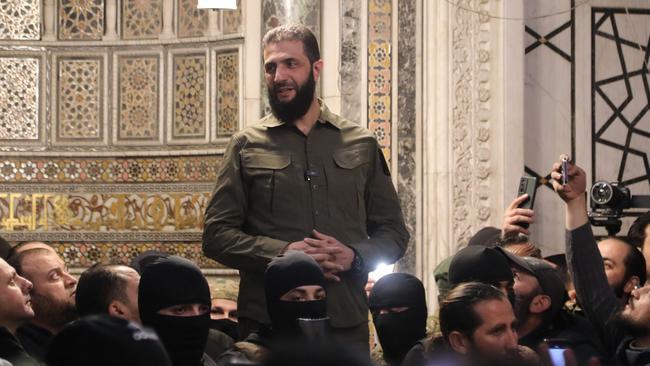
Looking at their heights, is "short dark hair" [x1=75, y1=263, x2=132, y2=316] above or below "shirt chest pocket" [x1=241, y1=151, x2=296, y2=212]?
below

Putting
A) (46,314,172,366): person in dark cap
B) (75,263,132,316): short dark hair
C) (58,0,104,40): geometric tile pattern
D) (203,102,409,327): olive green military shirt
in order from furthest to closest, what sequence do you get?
(58,0,104,40): geometric tile pattern, (75,263,132,316): short dark hair, (203,102,409,327): olive green military shirt, (46,314,172,366): person in dark cap

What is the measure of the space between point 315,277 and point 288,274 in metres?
0.12

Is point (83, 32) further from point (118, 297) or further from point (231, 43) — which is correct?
point (118, 297)

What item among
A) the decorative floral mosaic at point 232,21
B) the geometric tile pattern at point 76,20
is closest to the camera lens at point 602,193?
the decorative floral mosaic at point 232,21

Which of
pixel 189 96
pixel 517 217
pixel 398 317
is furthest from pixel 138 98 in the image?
pixel 398 317

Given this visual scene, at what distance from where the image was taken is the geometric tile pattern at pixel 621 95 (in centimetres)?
1048

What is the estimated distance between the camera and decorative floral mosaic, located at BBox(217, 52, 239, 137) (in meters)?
11.4

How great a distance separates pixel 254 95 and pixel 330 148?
17.4ft

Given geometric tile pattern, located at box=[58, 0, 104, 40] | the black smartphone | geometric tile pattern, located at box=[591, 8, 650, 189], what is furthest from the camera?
geometric tile pattern, located at box=[58, 0, 104, 40]

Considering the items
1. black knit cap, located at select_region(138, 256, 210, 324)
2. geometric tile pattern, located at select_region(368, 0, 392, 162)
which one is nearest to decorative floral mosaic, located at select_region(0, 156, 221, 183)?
geometric tile pattern, located at select_region(368, 0, 392, 162)

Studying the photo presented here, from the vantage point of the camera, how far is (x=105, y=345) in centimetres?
232

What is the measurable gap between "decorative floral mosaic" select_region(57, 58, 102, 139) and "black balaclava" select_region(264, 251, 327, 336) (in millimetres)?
7403

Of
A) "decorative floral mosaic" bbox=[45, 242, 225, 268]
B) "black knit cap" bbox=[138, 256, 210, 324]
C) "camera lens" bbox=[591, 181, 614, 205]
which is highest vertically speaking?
"camera lens" bbox=[591, 181, 614, 205]

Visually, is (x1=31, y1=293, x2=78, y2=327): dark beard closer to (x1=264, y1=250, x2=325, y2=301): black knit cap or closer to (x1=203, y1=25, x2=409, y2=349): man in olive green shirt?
(x1=203, y1=25, x2=409, y2=349): man in olive green shirt
